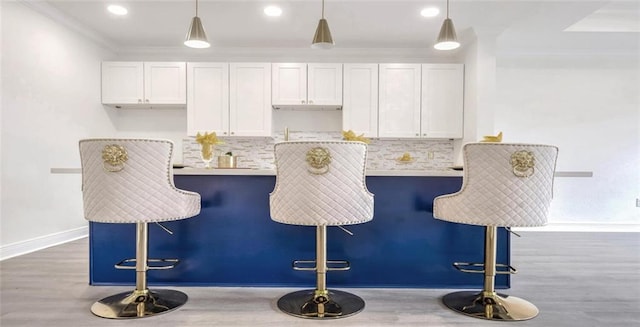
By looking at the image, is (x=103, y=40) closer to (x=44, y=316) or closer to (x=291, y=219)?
(x=44, y=316)

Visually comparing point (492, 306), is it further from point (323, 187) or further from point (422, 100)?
point (422, 100)

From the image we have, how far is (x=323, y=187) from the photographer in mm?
1811

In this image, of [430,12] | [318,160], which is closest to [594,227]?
[430,12]

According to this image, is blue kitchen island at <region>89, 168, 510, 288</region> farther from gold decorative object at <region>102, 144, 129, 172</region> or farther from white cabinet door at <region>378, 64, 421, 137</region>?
white cabinet door at <region>378, 64, 421, 137</region>

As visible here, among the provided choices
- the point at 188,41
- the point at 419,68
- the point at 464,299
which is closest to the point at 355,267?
the point at 464,299

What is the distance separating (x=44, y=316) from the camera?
1.97 metres

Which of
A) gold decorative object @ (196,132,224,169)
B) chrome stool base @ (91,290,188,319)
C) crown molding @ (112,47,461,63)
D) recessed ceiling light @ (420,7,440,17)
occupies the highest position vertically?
recessed ceiling light @ (420,7,440,17)

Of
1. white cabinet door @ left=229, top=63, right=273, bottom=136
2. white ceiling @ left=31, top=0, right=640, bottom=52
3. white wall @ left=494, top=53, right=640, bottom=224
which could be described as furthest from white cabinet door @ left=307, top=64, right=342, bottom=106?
white wall @ left=494, top=53, right=640, bottom=224

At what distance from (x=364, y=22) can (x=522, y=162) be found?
2.67m

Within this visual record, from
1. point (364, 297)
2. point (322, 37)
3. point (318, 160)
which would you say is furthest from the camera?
point (322, 37)

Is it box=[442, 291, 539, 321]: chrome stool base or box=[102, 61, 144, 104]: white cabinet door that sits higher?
box=[102, 61, 144, 104]: white cabinet door

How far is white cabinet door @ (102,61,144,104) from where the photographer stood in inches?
180

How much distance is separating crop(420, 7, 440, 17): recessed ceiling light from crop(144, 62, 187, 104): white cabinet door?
2944 mm

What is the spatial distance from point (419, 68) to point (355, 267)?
3055 mm
